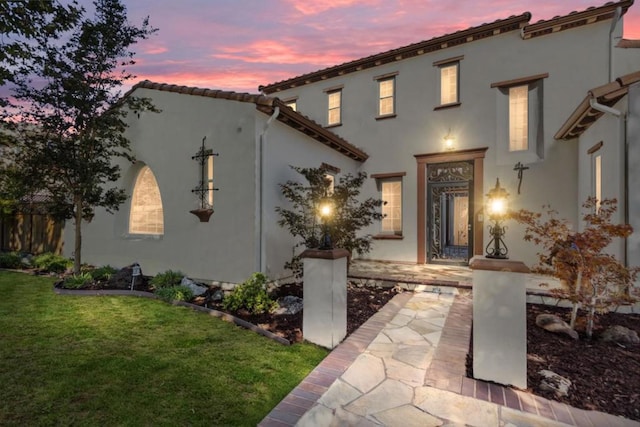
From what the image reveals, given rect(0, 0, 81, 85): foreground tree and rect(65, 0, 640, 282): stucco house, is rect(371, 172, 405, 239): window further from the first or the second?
rect(0, 0, 81, 85): foreground tree

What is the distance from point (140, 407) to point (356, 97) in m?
10.3

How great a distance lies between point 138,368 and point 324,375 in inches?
81.9

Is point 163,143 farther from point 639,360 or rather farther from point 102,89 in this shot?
point 639,360

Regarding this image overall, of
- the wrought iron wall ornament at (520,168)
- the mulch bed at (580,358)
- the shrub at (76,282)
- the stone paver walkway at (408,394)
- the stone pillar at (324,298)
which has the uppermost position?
the wrought iron wall ornament at (520,168)

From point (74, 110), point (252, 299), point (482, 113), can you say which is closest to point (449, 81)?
point (482, 113)

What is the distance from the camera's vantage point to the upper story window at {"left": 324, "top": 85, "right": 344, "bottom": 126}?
36.1 feet

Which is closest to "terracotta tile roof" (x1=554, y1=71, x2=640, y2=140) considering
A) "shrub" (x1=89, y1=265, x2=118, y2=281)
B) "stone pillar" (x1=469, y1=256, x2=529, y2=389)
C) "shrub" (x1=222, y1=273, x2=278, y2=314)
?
"stone pillar" (x1=469, y1=256, x2=529, y2=389)

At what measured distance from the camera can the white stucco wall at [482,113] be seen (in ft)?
25.5

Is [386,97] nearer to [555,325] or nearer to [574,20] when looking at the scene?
[574,20]

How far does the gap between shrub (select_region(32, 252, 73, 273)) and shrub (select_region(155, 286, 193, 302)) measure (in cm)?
499

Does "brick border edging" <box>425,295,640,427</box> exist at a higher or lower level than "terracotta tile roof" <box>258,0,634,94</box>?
lower

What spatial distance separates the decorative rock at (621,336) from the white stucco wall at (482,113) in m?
4.71

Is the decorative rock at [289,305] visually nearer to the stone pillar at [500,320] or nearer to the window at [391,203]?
the stone pillar at [500,320]

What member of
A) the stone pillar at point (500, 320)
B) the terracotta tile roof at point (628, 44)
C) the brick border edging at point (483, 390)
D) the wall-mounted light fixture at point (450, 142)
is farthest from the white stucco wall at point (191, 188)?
the terracotta tile roof at point (628, 44)
